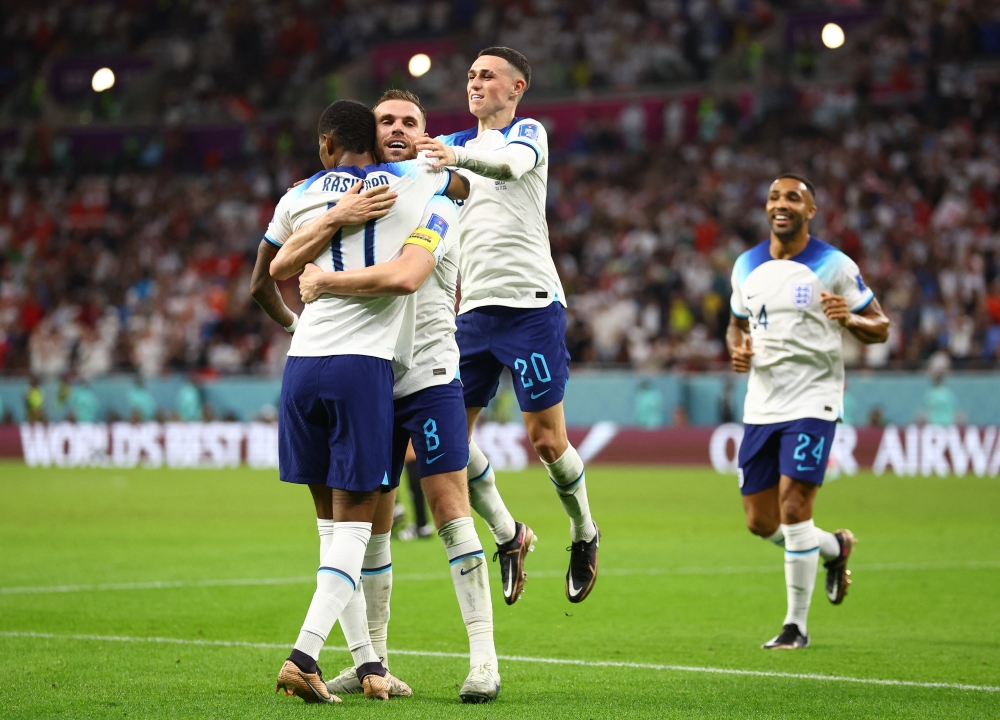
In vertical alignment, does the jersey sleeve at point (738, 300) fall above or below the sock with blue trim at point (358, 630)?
above

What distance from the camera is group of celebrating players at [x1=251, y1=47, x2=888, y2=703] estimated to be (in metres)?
5.50

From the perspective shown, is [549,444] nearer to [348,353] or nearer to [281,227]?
[348,353]

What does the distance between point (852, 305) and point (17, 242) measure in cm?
2925

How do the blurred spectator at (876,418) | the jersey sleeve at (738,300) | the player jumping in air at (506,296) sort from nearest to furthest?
the player jumping in air at (506,296) < the jersey sleeve at (738,300) < the blurred spectator at (876,418)

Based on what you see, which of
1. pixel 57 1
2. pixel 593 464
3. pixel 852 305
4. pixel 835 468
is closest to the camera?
pixel 852 305

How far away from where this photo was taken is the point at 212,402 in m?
25.3

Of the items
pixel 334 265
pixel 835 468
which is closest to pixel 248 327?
pixel 835 468

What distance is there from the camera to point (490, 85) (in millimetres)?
6852

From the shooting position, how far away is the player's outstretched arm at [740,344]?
8.29 meters

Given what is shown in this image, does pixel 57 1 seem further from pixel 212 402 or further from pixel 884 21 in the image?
pixel 884 21

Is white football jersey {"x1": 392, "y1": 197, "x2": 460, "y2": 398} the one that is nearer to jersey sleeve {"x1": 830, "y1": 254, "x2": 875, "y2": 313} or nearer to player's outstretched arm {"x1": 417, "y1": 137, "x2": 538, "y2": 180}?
player's outstretched arm {"x1": 417, "y1": 137, "x2": 538, "y2": 180}

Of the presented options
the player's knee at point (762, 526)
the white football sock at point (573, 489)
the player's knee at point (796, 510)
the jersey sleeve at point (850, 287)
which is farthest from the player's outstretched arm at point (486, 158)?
the player's knee at point (762, 526)

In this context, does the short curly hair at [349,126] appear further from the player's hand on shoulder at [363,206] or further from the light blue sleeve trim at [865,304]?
the light blue sleeve trim at [865,304]

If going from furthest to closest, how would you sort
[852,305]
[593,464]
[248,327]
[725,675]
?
[248,327]
[593,464]
[852,305]
[725,675]
